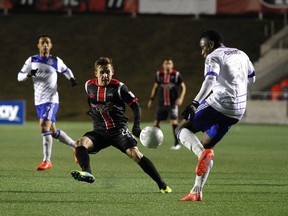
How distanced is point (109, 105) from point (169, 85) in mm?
9381

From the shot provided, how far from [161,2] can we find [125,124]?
26422 mm

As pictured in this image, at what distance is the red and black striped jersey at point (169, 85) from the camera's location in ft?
61.7

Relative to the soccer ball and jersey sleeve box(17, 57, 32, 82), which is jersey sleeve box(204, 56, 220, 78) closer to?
the soccer ball

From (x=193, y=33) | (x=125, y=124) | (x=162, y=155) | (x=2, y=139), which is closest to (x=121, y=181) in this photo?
(x=125, y=124)

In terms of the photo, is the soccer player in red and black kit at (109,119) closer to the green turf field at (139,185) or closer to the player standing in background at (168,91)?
the green turf field at (139,185)

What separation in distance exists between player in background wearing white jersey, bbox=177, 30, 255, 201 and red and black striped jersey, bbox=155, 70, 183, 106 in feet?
31.8

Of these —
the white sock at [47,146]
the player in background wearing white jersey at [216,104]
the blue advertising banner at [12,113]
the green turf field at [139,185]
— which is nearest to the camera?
the green turf field at [139,185]

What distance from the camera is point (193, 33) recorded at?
39281 millimetres

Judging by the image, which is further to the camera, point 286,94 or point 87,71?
point 87,71

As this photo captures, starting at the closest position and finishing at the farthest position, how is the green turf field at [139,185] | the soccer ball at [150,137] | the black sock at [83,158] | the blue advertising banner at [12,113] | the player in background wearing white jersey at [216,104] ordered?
1. the green turf field at [139,185]
2. the player in background wearing white jersey at [216,104]
3. the black sock at [83,158]
4. the soccer ball at [150,137]
5. the blue advertising banner at [12,113]

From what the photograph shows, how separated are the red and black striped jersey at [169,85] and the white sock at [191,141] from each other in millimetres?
9783

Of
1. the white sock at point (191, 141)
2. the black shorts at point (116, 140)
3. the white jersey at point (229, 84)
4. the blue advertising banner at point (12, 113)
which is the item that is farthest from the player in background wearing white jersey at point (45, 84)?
the blue advertising banner at point (12, 113)

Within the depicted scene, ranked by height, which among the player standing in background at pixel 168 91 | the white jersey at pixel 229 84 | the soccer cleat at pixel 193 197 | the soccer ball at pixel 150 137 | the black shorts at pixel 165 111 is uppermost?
the white jersey at pixel 229 84

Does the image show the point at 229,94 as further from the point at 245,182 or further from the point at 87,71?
the point at 87,71
